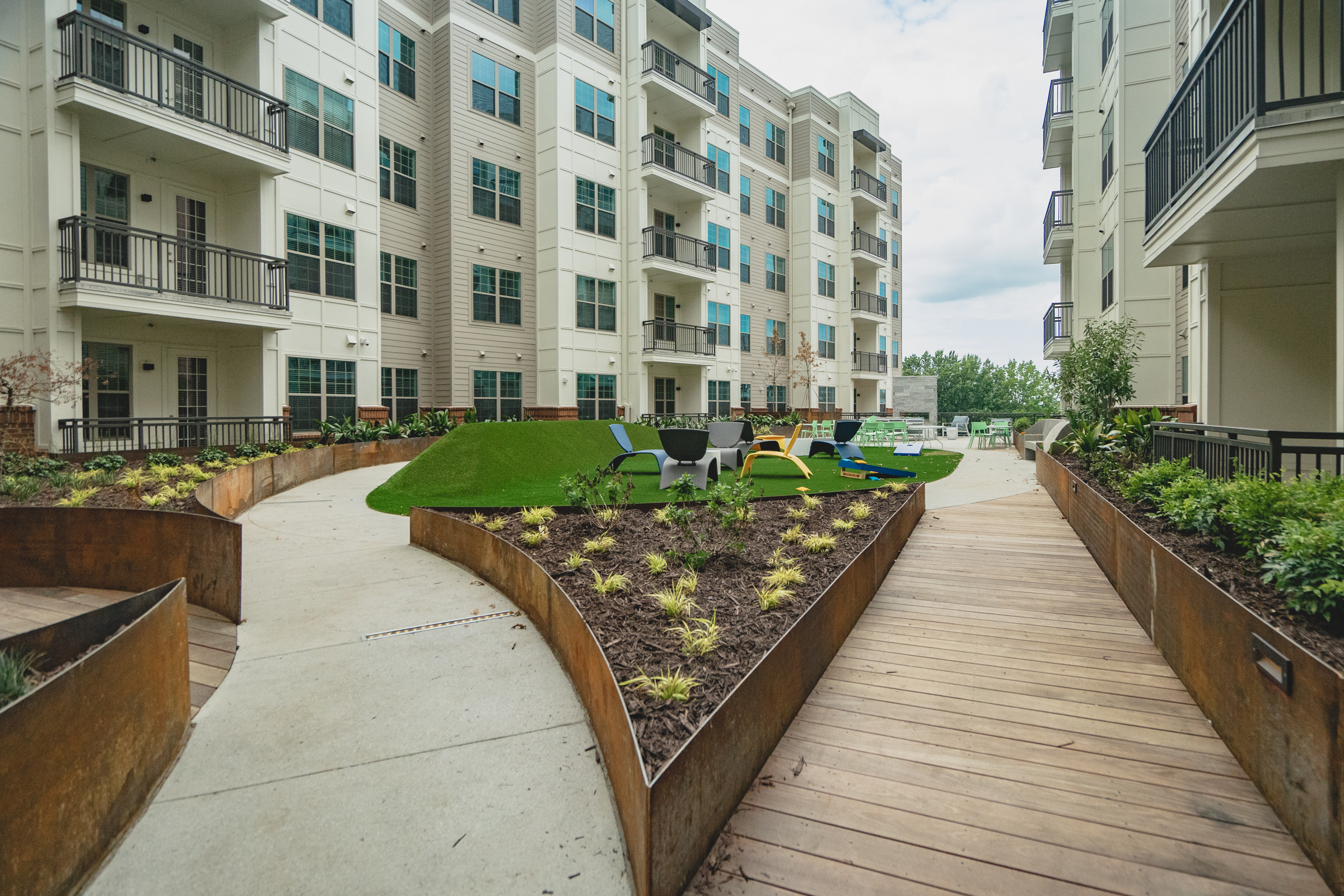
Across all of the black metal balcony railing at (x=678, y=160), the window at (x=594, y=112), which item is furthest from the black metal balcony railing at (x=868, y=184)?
the window at (x=594, y=112)

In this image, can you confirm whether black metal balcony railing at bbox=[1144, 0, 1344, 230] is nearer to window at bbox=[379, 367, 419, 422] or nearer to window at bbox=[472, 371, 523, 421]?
window at bbox=[472, 371, 523, 421]

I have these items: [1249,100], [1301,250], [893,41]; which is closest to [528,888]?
[1249,100]

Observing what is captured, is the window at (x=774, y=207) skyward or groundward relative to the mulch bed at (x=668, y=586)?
skyward

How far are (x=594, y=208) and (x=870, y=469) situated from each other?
46.1 ft

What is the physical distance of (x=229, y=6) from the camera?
14312 mm

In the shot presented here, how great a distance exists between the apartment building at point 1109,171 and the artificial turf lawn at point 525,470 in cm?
561

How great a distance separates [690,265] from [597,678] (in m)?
21.7

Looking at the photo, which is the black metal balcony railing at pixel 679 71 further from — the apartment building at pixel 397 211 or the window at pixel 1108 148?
the window at pixel 1108 148

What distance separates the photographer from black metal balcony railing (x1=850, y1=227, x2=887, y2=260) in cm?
3488

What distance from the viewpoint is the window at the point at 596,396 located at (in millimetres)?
21641

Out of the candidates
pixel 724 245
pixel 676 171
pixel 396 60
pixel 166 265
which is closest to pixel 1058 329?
pixel 724 245

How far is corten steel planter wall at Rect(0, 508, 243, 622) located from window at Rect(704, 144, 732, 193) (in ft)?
82.2

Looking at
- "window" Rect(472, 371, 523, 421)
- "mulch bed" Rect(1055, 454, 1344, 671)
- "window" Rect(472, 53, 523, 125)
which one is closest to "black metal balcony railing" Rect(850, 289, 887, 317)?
"window" Rect(472, 53, 523, 125)

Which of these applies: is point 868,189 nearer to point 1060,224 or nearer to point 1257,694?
point 1060,224
